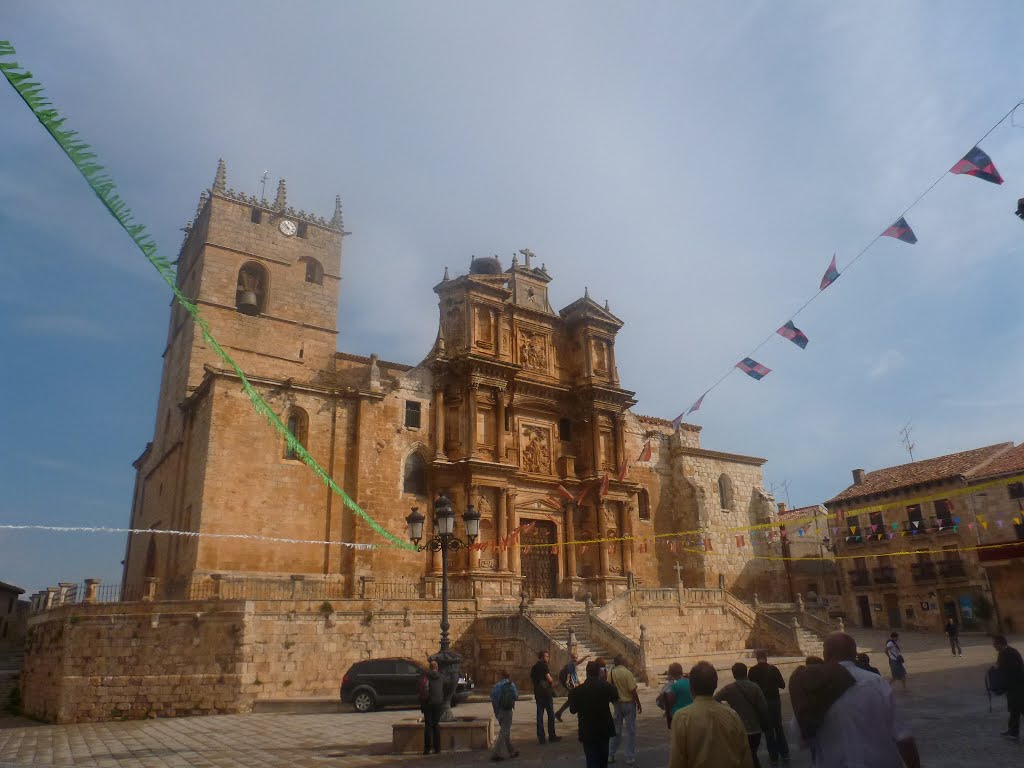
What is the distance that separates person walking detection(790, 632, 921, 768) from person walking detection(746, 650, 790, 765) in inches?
167

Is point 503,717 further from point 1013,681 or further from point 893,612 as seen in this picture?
point 893,612

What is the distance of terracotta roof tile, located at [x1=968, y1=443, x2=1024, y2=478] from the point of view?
110 feet

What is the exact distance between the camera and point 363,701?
672 inches

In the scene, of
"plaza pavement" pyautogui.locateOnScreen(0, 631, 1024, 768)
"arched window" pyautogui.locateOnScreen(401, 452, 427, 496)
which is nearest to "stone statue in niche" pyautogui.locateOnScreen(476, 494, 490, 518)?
"arched window" pyautogui.locateOnScreen(401, 452, 427, 496)

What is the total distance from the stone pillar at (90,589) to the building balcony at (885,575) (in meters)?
37.2

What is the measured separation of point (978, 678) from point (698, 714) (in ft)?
59.5

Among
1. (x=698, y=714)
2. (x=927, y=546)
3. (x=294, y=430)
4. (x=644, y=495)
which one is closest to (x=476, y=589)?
(x=294, y=430)

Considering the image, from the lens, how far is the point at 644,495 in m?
34.0

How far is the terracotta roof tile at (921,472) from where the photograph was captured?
3628 centimetres

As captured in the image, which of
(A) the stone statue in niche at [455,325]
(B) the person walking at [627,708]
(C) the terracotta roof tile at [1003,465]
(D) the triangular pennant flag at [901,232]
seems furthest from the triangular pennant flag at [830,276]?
(C) the terracotta roof tile at [1003,465]

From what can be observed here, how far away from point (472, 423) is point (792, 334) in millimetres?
14525

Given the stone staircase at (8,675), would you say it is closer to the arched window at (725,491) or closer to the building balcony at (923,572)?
the arched window at (725,491)

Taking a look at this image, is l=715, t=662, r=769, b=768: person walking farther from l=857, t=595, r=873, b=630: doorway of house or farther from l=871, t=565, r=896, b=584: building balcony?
l=857, t=595, r=873, b=630: doorway of house

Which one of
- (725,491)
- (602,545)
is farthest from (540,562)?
(725,491)
